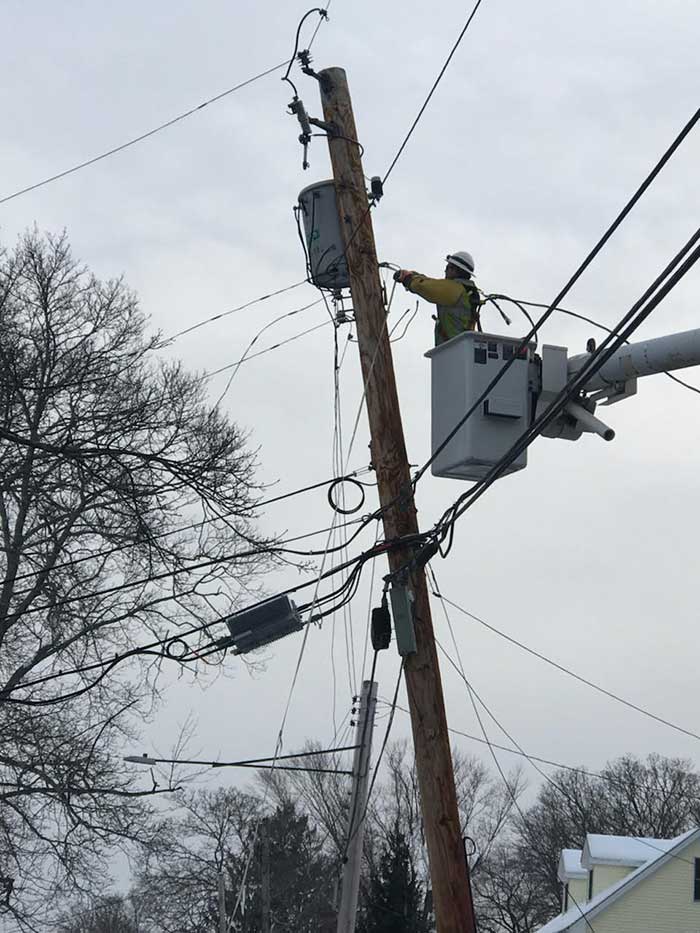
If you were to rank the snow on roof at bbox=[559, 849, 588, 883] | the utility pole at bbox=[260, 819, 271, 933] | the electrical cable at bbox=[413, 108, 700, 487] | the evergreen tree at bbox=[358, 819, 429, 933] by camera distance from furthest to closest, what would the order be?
the utility pole at bbox=[260, 819, 271, 933] → the snow on roof at bbox=[559, 849, 588, 883] → the evergreen tree at bbox=[358, 819, 429, 933] → the electrical cable at bbox=[413, 108, 700, 487]

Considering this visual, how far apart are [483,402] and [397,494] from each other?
0.90 meters

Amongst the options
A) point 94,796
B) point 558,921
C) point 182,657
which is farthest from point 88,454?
point 558,921

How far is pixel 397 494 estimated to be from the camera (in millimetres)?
8539

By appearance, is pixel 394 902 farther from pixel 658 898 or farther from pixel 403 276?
pixel 403 276

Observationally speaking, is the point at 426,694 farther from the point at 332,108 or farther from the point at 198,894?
the point at 198,894

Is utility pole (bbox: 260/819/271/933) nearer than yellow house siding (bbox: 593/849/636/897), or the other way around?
yellow house siding (bbox: 593/849/636/897)

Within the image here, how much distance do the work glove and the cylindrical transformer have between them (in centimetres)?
61

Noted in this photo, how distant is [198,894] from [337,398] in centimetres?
3343

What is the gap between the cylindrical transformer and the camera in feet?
31.3

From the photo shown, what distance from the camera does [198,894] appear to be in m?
41.5

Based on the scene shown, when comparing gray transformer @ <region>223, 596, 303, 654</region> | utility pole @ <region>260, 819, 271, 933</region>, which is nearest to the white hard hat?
gray transformer @ <region>223, 596, 303, 654</region>

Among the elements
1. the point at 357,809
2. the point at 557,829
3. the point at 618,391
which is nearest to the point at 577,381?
the point at 618,391

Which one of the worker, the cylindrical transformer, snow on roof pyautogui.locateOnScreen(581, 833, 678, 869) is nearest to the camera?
the worker

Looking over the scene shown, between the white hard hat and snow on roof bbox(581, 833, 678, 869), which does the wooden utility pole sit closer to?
the white hard hat
